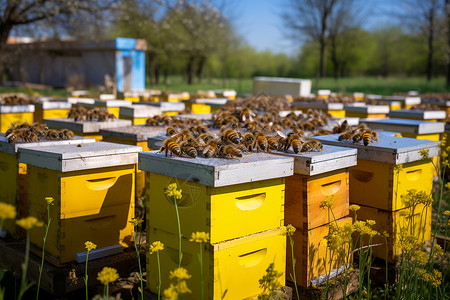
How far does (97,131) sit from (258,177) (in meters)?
2.91

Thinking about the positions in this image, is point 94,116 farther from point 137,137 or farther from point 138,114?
point 137,137

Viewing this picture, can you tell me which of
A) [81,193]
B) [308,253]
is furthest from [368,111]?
[81,193]

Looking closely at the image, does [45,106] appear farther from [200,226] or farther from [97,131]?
[200,226]

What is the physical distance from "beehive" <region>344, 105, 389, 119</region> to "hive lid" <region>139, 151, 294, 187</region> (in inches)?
183

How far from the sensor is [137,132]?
14.6ft

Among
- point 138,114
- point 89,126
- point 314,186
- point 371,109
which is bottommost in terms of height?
point 314,186

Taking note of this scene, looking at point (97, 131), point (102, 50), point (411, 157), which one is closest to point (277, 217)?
point (411, 157)

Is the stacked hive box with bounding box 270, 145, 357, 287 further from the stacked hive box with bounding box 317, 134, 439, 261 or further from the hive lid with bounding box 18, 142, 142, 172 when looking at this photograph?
the hive lid with bounding box 18, 142, 142, 172

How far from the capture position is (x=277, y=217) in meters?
2.74

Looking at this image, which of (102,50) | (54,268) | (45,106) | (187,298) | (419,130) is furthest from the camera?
(102,50)

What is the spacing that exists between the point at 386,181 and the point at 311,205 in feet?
2.55

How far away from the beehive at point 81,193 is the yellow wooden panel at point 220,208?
595 millimetres

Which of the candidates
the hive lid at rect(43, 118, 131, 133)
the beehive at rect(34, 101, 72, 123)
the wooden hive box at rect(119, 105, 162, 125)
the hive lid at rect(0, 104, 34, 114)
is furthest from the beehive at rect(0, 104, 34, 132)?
the wooden hive box at rect(119, 105, 162, 125)

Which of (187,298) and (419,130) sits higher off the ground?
(419,130)
